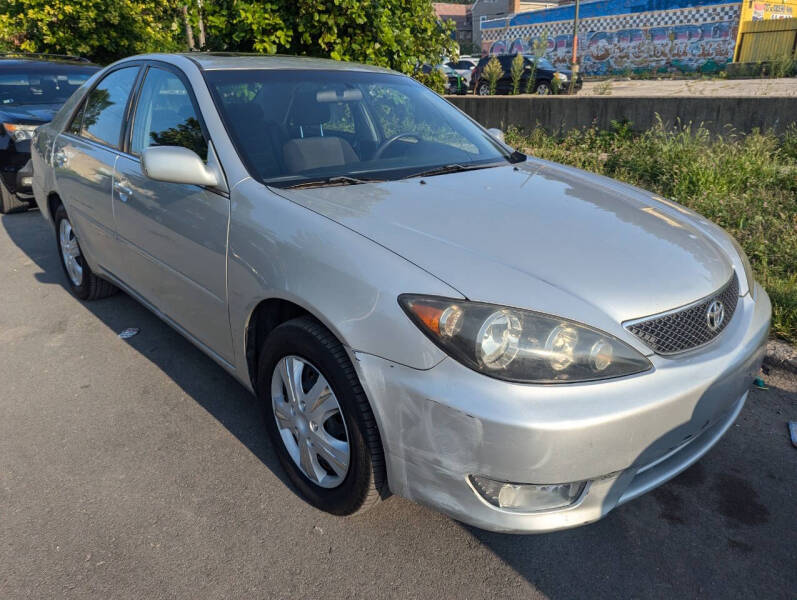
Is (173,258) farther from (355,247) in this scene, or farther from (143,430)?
(355,247)

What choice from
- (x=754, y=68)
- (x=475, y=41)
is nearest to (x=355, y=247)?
(x=754, y=68)

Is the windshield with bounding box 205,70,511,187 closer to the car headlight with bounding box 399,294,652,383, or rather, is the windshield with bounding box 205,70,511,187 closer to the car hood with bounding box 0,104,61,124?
the car headlight with bounding box 399,294,652,383

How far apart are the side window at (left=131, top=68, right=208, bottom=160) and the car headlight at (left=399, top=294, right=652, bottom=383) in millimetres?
1460

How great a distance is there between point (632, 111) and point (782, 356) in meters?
4.65

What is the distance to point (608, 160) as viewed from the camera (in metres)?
6.61

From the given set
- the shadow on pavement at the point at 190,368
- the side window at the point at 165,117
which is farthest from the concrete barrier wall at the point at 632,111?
the shadow on pavement at the point at 190,368

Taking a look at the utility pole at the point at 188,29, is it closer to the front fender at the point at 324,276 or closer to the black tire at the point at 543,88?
the front fender at the point at 324,276

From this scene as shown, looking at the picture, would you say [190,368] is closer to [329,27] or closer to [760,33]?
[329,27]

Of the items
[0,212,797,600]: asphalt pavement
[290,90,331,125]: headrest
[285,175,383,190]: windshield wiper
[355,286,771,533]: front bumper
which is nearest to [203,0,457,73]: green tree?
[290,90,331,125]: headrest

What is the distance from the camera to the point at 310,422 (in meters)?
2.30

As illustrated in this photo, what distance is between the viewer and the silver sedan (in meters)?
1.80

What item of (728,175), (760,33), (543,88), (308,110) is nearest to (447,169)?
(308,110)

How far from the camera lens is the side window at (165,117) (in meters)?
2.83

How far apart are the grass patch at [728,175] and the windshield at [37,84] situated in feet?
18.1
